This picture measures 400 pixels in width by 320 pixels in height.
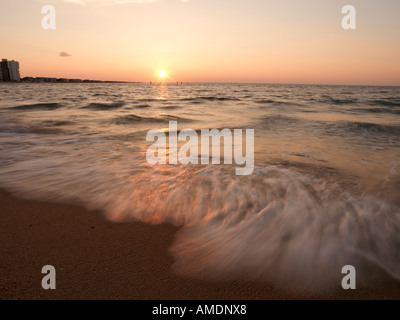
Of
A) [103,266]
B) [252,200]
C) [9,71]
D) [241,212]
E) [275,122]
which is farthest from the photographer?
[9,71]

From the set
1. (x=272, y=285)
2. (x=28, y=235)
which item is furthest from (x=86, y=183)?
(x=272, y=285)

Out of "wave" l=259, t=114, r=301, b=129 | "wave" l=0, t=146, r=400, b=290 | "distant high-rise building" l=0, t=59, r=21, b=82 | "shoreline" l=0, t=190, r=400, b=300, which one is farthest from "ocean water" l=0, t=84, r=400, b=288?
"distant high-rise building" l=0, t=59, r=21, b=82

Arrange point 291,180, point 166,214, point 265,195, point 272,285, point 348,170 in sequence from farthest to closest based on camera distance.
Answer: point 348,170 → point 291,180 → point 265,195 → point 166,214 → point 272,285

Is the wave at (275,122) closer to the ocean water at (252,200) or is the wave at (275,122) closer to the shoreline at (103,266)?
the ocean water at (252,200)

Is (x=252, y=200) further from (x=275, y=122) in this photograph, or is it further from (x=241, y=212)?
(x=275, y=122)

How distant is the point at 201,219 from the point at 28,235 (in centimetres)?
160

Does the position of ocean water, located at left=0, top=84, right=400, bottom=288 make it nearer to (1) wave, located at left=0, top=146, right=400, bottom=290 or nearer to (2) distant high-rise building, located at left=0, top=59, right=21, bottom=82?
(1) wave, located at left=0, top=146, right=400, bottom=290

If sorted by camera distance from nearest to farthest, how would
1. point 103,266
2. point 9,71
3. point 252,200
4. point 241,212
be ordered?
point 103,266 < point 241,212 < point 252,200 < point 9,71

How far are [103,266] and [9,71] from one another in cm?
15219

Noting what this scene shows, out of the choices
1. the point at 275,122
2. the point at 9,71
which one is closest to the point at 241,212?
the point at 275,122

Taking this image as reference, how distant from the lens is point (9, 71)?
4530 inches
